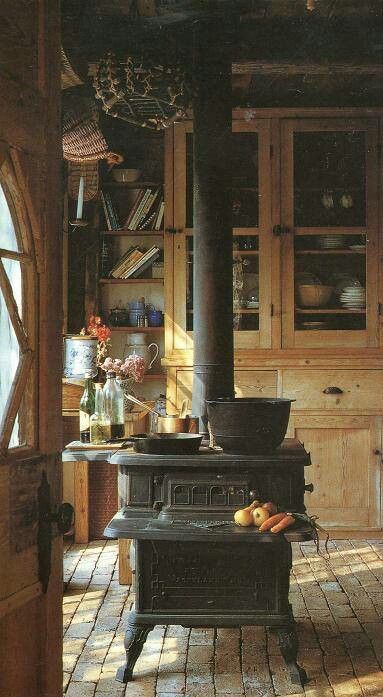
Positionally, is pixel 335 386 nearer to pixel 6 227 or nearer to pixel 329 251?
pixel 329 251

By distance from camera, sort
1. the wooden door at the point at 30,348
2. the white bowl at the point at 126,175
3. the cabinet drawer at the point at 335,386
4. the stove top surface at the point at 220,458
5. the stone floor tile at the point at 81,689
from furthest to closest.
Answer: the white bowl at the point at 126,175 < the cabinet drawer at the point at 335,386 < the stove top surface at the point at 220,458 < the stone floor tile at the point at 81,689 < the wooden door at the point at 30,348

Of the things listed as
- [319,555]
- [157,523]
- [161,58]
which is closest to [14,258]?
[157,523]

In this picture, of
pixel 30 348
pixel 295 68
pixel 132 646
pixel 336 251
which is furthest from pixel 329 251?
pixel 30 348

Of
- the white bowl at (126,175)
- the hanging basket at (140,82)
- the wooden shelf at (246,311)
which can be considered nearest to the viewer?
the hanging basket at (140,82)

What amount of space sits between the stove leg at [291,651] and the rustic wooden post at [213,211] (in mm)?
1111

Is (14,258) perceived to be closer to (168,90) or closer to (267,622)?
(267,622)

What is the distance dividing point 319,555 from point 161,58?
2666mm

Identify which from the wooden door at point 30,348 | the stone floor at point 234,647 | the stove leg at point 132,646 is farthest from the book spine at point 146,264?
the wooden door at point 30,348

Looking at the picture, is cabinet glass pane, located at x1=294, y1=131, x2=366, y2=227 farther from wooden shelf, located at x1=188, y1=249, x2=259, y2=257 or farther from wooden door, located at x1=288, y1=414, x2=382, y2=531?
wooden door, located at x1=288, y1=414, x2=382, y2=531

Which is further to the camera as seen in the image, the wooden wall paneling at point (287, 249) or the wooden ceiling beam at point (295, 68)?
the wooden wall paneling at point (287, 249)

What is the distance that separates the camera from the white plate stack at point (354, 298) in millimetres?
4844

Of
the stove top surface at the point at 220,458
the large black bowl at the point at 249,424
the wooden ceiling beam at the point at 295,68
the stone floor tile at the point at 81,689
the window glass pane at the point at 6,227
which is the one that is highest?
the wooden ceiling beam at the point at 295,68

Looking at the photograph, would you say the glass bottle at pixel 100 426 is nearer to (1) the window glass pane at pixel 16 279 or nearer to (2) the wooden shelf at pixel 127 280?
(2) the wooden shelf at pixel 127 280

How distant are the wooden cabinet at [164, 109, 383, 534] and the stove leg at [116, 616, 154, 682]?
2.07m
